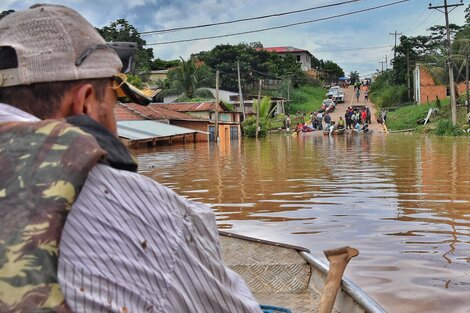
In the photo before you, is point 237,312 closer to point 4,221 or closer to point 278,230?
point 4,221

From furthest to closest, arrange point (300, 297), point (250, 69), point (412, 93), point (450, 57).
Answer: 1. point (250, 69)
2. point (412, 93)
3. point (450, 57)
4. point (300, 297)

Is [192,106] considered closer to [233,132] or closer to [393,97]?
[233,132]

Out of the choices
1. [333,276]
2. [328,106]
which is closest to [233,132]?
[328,106]

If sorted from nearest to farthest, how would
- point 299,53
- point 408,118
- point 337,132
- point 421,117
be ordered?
point 337,132 < point 421,117 < point 408,118 < point 299,53

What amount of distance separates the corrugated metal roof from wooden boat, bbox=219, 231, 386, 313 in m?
20.3

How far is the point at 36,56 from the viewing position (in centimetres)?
124

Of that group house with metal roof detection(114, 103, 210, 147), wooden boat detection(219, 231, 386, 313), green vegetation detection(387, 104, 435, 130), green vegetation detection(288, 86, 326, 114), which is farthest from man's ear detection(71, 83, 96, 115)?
green vegetation detection(288, 86, 326, 114)

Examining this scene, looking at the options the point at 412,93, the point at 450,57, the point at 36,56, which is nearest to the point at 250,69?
the point at 412,93

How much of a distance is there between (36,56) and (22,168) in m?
0.32

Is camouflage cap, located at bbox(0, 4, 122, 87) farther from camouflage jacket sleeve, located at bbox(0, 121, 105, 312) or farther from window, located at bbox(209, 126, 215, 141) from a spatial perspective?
window, located at bbox(209, 126, 215, 141)

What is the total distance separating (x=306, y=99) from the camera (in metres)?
60.0

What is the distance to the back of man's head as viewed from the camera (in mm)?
1235

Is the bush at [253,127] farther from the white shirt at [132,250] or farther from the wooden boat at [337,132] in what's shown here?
the white shirt at [132,250]

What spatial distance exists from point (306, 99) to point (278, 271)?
56492 millimetres
